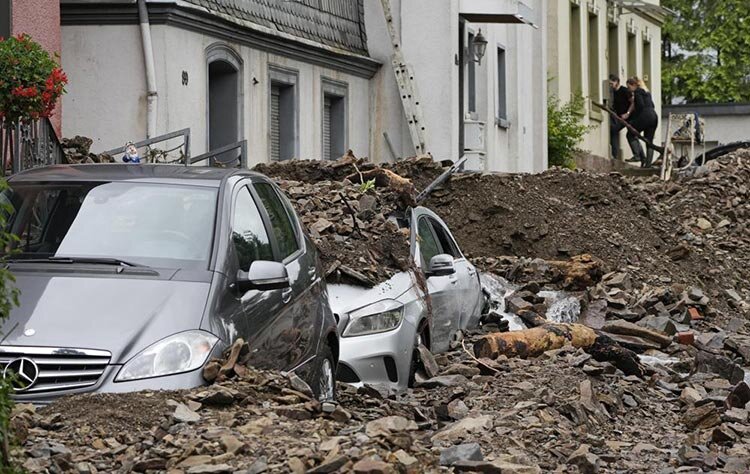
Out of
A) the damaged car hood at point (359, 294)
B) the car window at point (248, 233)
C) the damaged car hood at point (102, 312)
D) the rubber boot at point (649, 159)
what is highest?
the rubber boot at point (649, 159)

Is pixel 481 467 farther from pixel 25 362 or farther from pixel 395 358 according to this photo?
pixel 395 358

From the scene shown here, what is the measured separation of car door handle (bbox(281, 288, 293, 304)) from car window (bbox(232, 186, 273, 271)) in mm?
235

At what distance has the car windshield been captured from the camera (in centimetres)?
873

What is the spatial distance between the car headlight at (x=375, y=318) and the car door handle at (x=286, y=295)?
2.73 meters

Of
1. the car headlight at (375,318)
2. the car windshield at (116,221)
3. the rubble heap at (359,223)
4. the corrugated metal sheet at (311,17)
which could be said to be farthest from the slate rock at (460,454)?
the corrugated metal sheet at (311,17)

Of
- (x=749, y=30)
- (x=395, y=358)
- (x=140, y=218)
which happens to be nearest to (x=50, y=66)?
(x=395, y=358)

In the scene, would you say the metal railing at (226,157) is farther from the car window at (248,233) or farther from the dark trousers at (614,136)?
the dark trousers at (614,136)

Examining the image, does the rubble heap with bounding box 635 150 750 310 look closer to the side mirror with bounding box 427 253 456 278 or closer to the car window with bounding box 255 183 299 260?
the side mirror with bounding box 427 253 456 278

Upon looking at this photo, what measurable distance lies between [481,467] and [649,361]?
8.35 metres

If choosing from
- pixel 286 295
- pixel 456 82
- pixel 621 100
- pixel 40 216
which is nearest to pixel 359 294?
pixel 286 295

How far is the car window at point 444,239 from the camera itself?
15180 millimetres

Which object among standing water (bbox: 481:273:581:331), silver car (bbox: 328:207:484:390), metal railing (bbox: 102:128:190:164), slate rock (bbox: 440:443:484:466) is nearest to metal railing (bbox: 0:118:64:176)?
metal railing (bbox: 102:128:190:164)

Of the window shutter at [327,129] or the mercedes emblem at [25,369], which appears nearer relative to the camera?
the mercedes emblem at [25,369]

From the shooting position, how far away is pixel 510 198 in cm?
2498
